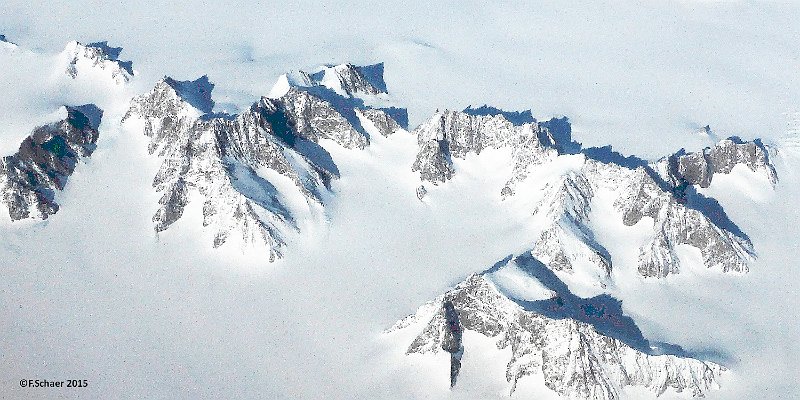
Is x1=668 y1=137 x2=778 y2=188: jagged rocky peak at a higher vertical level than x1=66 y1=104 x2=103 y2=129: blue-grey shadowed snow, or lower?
higher

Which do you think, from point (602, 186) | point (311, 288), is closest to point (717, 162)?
point (602, 186)

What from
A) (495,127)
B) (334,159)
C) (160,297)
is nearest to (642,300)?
(495,127)

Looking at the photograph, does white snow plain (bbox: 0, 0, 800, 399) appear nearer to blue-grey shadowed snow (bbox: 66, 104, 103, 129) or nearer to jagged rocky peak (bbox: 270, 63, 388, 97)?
blue-grey shadowed snow (bbox: 66, 104, 103, 129)

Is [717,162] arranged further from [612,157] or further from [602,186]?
[602,186]

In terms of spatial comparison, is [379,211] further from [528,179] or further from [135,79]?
[135,79]

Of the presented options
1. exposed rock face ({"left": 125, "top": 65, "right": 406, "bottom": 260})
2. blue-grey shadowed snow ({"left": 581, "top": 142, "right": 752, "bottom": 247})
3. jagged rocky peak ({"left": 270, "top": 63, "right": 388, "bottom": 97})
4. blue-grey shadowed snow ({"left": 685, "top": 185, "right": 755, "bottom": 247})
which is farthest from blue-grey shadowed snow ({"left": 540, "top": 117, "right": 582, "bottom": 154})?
jagged rocky peak ({"left": 270, "top": 63, "right": 388, "bottom": 97})

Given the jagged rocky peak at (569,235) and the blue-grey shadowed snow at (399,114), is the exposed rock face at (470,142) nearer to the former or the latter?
the blue-grey shadowed snow at (399,114)
